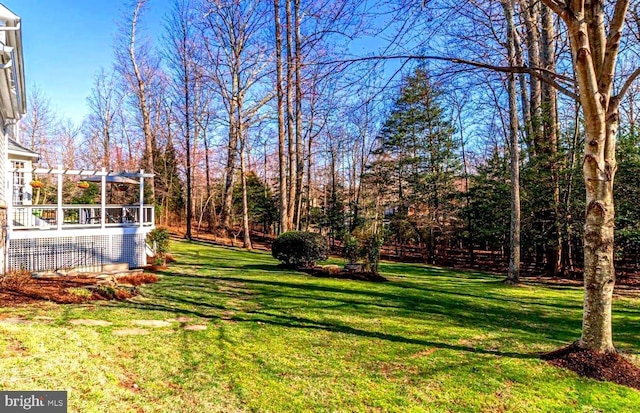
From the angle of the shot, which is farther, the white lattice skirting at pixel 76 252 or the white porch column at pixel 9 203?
the white lattice skirting at pixel 76 252

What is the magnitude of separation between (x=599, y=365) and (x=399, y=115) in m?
16.3

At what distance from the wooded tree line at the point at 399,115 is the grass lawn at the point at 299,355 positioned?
1573 millimetres

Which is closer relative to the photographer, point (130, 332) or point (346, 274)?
point (130, 332)

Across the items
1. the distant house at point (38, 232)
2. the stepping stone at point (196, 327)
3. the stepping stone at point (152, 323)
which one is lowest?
the stepping stone at point (196, 327)

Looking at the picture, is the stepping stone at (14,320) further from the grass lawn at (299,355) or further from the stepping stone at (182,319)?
the stepping stone at (182,319)

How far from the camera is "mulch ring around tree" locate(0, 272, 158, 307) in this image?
5393mm

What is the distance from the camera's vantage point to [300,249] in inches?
422

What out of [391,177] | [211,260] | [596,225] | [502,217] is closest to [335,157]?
[391,177]

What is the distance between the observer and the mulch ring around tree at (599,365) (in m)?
3.41

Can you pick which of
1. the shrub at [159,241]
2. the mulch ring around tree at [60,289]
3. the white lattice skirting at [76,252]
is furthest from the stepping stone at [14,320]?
the shrub at [159,241]

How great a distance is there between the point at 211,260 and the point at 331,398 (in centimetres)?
983

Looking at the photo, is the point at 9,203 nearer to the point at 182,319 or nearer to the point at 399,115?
the point at 182,319

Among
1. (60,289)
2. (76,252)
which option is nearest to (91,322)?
(60,289)

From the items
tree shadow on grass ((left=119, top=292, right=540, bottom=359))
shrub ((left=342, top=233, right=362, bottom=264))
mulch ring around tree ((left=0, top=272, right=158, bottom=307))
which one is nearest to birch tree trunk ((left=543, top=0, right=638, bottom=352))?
tree shadow on grass ((left=119, top=292, right=540, bottom=359))
